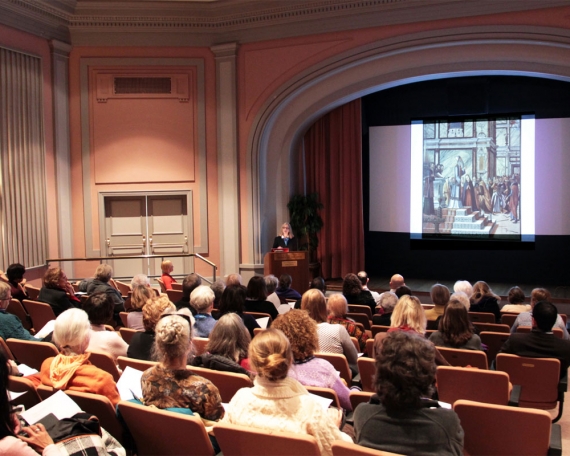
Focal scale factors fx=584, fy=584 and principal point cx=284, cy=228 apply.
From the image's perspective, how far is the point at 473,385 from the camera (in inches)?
123

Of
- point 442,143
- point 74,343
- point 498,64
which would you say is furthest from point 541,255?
point 74,343

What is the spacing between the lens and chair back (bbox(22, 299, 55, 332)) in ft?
16.1

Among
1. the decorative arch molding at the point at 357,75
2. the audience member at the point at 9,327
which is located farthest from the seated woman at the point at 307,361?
the decorative arch molding at the point at 357,75

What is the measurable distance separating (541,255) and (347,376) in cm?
814

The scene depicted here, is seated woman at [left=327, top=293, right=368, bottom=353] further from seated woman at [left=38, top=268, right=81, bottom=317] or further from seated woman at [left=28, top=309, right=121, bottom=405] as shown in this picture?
seated woman at [left=38, top=268, right=81, bottom=317]

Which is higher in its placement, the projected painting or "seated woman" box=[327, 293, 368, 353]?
the projected painting

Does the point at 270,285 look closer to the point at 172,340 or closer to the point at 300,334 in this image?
the point at 300,334

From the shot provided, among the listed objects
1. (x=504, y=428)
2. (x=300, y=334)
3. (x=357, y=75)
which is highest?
(x=357, y=75)

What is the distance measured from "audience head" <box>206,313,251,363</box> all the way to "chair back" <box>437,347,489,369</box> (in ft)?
4.20

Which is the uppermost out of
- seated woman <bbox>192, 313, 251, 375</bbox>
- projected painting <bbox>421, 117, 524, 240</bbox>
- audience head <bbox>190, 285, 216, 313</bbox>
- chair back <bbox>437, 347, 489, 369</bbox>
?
projected painting <bbox>421, 117, 524, 240</bbox>

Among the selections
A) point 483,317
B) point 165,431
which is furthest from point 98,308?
point 483,317

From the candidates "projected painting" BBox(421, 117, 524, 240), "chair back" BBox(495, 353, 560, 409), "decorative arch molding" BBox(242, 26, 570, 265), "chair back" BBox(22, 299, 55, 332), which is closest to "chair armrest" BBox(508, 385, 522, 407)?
"chair back" BBox(495, 353, 560, 409)

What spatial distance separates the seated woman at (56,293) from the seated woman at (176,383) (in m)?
2.97

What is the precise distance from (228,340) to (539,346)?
2026 mm
